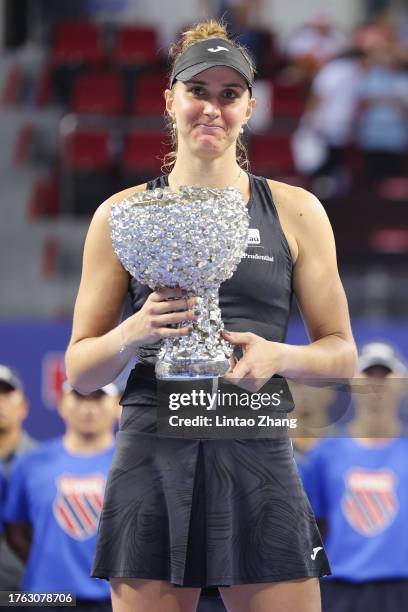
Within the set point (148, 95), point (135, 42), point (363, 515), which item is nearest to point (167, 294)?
point (363, 515)

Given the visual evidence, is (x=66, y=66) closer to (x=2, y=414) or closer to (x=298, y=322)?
(x=298, y=322)

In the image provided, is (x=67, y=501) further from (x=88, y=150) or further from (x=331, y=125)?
(x=331, y=125)

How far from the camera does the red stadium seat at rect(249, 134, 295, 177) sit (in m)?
7.54

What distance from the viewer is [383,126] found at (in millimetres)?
7598

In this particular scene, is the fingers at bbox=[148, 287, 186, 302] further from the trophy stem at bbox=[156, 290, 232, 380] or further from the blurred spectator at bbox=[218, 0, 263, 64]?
the blurred spectator at bbox=[218, 0, 263, 64]

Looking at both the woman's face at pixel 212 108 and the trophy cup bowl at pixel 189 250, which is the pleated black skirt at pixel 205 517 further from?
the woman's face at pixel 212 108

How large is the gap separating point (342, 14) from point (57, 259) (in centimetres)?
419

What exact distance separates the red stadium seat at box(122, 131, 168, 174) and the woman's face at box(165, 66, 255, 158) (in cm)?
541

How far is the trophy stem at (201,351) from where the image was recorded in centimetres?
195

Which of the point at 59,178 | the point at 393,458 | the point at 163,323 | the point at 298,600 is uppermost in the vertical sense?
the point at 59,178

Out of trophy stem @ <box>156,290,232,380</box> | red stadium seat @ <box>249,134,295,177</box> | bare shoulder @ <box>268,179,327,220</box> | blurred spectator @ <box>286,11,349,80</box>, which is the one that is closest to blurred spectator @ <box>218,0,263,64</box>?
blurred spectator @ <box>286,11,349,80</box>

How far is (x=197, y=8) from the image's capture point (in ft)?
33.0

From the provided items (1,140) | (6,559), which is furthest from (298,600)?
(1,140)

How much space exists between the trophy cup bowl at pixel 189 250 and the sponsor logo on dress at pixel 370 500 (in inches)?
109
